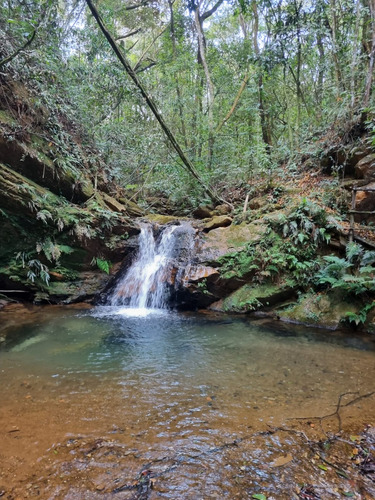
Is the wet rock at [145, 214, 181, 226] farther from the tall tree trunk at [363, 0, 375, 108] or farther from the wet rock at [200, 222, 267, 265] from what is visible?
the tall tree trunk at [363, 0, 375, 108]

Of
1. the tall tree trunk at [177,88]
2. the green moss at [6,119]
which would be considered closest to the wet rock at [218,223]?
the green moss at [6,119]

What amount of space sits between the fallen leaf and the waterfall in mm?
5887

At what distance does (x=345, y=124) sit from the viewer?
27.2ft

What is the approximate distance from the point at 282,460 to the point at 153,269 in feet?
22.2

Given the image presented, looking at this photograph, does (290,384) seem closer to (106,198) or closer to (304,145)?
(106,198)

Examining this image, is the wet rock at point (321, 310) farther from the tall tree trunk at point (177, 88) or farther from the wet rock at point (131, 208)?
the tall tree trunk at point (177, 88)

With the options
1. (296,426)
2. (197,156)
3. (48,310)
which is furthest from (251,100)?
(296,426)

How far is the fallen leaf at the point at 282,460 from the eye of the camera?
7.03 feet

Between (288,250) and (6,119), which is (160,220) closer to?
(288,250)

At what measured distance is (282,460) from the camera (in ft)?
7.18

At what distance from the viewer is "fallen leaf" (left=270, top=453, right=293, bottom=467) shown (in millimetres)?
2143

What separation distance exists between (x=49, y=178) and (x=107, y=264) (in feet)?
9.44

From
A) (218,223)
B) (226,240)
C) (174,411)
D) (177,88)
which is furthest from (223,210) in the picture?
(174,411)

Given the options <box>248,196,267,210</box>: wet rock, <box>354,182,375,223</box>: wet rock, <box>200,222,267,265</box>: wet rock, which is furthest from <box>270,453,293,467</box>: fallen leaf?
<box>248,196,267,210</box>: wet rock
